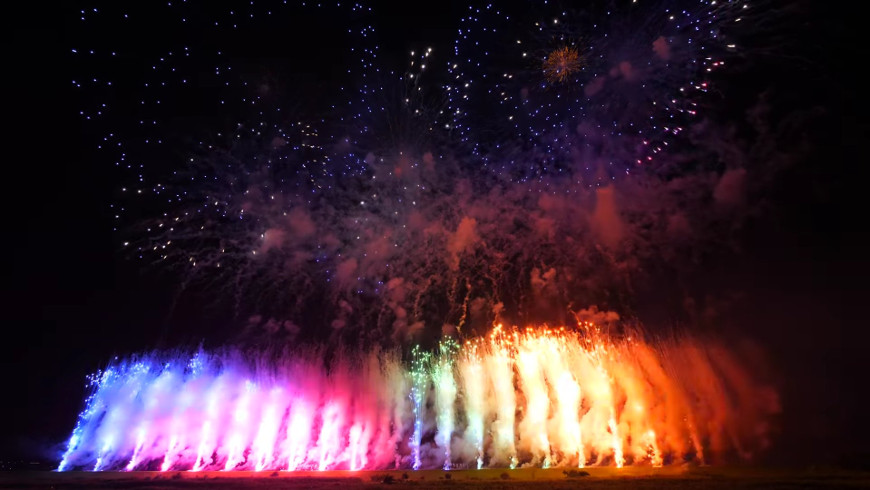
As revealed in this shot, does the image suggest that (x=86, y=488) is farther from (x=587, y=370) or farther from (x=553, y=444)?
(x=587, y=370)

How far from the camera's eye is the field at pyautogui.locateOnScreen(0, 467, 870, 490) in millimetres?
23844

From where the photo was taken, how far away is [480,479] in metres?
27.2

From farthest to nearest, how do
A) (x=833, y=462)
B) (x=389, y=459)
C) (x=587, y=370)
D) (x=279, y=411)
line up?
(x=279, y=411), (x=389, y=459), (x=587, y=370), (x=833, y=462)

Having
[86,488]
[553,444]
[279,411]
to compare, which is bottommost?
[86,488]

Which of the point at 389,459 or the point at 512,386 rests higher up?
the point at 512,386

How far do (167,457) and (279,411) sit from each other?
913 cm

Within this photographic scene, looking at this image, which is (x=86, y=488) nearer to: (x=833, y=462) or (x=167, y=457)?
(x=167, y=457)

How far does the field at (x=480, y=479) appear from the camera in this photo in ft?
78.2

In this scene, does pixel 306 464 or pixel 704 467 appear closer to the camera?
pixel 704 467

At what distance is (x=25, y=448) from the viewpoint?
125 ft

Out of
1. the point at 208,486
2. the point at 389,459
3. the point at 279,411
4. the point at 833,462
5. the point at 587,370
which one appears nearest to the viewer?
the point at 208,486

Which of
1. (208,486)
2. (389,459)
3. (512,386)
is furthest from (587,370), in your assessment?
(208,486)

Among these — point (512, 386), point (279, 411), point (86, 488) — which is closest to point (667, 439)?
point (512, 386)

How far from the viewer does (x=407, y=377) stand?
37.8m
